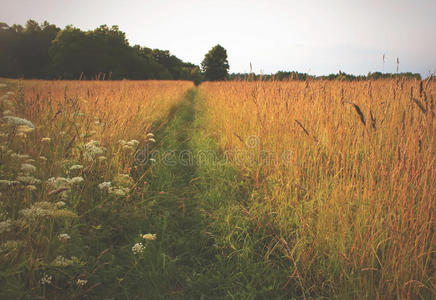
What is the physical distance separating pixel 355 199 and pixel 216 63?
56.1 meters

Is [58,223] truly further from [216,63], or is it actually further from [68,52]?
[216,63]

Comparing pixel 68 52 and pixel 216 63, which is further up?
pixel 216 63

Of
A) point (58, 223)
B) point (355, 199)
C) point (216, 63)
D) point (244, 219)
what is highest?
point (216, 63)

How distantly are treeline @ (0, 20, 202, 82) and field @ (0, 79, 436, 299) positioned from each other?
35.6 m

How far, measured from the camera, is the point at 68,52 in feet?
115

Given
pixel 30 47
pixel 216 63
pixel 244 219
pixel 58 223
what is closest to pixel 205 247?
pixel 244 219

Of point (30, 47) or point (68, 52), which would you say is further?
point (30, 47)

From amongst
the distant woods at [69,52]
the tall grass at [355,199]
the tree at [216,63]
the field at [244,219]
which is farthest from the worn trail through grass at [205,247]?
the tree at [216,63]

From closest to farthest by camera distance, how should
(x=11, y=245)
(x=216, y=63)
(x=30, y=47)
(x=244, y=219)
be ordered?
(x=11, y=245) < (x=244, y=219) < (x=30, y=47) < (x=216, y=63)

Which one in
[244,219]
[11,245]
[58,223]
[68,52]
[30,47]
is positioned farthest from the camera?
[30,47]

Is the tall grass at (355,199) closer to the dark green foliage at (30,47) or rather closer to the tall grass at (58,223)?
the tall grass at (58,223)

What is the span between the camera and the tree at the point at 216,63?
174 feet

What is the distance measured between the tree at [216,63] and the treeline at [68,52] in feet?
54.2

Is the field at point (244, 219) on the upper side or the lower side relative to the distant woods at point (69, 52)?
lower
